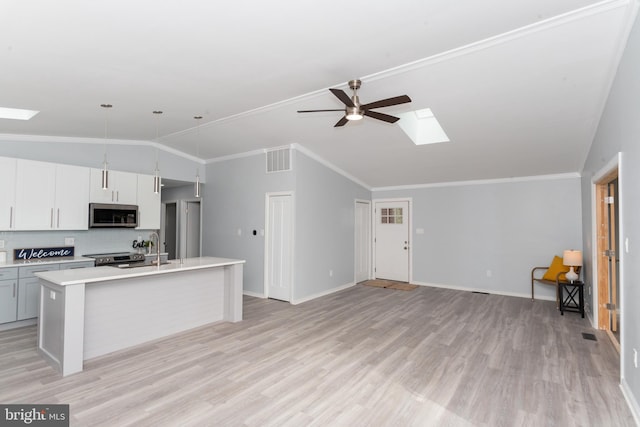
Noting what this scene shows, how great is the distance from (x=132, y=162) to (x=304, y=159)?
3094 millimetres

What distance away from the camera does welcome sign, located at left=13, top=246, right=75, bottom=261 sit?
15.8 ft

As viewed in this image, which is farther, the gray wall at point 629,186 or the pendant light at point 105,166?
the pendant light at point 105,166

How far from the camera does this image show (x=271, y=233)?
615cm

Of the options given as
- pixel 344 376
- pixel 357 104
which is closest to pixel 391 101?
pixel 357 104

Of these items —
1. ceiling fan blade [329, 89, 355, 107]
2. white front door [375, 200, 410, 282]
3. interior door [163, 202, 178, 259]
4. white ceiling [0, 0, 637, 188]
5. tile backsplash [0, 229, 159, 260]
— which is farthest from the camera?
interior door [163, 202, 178, 259]

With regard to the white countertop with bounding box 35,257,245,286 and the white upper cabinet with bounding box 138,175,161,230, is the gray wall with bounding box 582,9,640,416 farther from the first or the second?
the white upper cabinet with bounding box 138,175,161,230

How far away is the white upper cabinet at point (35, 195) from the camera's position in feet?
14.9

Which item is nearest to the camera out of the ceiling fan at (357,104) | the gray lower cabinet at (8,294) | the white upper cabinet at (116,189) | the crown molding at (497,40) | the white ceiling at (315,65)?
the white ceiling at (315,65)

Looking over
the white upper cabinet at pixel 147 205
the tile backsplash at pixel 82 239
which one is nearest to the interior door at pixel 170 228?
the tile backsplash at pixel 82 239

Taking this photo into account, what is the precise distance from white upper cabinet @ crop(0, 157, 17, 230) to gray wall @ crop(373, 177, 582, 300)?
6.76 metres

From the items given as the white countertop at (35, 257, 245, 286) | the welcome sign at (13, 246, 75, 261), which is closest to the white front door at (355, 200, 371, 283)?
the white countertop at (35, 257, 245, 286)

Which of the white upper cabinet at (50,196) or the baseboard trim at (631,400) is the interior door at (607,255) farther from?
the white upper cabinet at (50,196)

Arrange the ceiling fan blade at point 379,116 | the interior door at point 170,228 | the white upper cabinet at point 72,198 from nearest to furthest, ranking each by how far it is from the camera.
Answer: the ceiling fan blade at point 379,116, the white upper cabinet at point 72,198, the interior door at point 170,228

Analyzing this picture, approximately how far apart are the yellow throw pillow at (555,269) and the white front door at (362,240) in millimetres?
3473
